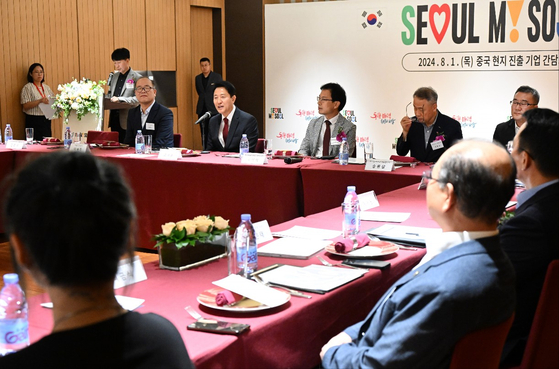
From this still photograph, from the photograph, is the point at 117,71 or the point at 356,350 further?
the point at 117,71

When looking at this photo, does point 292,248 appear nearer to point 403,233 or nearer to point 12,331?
point 403,233

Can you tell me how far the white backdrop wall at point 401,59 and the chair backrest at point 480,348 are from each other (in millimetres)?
6024

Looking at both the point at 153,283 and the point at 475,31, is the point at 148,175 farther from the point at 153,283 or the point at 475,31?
the point at 475,31

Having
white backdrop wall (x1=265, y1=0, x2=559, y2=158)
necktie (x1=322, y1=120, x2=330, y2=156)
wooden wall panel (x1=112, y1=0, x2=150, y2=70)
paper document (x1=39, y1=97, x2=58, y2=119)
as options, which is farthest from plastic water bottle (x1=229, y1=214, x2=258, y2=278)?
wooden wall panel (x1=112, y1=0, x2=150, y2=70)

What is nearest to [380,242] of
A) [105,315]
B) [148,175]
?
[105,315]

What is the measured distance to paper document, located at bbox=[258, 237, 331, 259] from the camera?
7.54 ft

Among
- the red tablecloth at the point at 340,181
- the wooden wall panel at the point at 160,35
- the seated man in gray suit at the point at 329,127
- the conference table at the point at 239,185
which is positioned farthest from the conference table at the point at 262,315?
the wooden wall panel at the point at 160,35

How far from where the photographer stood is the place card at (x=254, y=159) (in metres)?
4.62

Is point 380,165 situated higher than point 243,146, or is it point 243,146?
point 243,146

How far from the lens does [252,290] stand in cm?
183

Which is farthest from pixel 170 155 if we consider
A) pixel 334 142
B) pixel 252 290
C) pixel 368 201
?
pixel 252 290

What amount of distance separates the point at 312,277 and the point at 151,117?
4306 millimetres

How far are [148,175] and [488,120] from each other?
4.21 metres

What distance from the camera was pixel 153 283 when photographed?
1.97 metres
